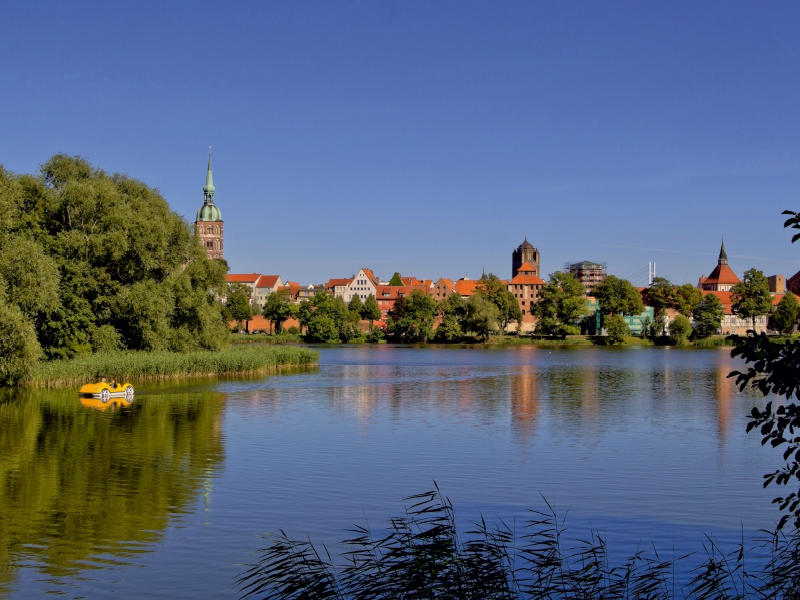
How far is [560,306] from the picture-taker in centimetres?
12112

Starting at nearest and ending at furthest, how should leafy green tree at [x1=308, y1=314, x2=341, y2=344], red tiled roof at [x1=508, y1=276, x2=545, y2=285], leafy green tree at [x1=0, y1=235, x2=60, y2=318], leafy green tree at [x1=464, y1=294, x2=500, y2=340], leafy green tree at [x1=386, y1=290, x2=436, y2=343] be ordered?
leafy green tree at [x1=0, y1=235, x2=60, y2=318], leafy green tree at [x1=464, y1=294, x2=500, y2=340], leafy green tree at [x1=308, y1=314, x2=341, y2=344], leafy green tree at [x1=386, y1=290, x2=436, y2=343], red tiled roof at [x1=508, y1=276, x2=545, y2=285]

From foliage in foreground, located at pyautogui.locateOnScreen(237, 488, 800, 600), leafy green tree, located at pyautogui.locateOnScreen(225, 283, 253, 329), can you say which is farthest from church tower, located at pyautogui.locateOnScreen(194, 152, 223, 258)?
foliage in foreground, located at pyautogui.locateOnScreen(237, 488, 800, 600)

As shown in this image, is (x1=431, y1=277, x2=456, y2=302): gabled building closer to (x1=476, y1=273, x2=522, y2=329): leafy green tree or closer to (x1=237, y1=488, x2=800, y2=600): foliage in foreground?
(x1=476, y1=273, x2=522, y2=329): leafy green tree

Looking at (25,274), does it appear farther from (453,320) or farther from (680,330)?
(680,330)

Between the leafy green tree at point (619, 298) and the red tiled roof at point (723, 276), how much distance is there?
228ft

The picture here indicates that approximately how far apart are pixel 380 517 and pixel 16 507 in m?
6.42

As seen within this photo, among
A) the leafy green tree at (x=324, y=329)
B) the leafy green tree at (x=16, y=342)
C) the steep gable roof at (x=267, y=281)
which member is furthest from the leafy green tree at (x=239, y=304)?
the leafy green tree at (x=16, y=342)

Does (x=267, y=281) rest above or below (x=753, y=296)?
above

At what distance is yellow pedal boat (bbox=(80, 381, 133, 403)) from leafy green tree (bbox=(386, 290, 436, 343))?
87789mm

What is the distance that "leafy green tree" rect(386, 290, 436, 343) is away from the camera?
120806mm

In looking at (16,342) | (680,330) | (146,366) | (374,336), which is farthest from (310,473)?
(680,330)

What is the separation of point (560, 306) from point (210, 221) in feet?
257

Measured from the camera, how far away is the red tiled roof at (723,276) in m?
184

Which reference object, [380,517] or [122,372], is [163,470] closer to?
[380,517]
